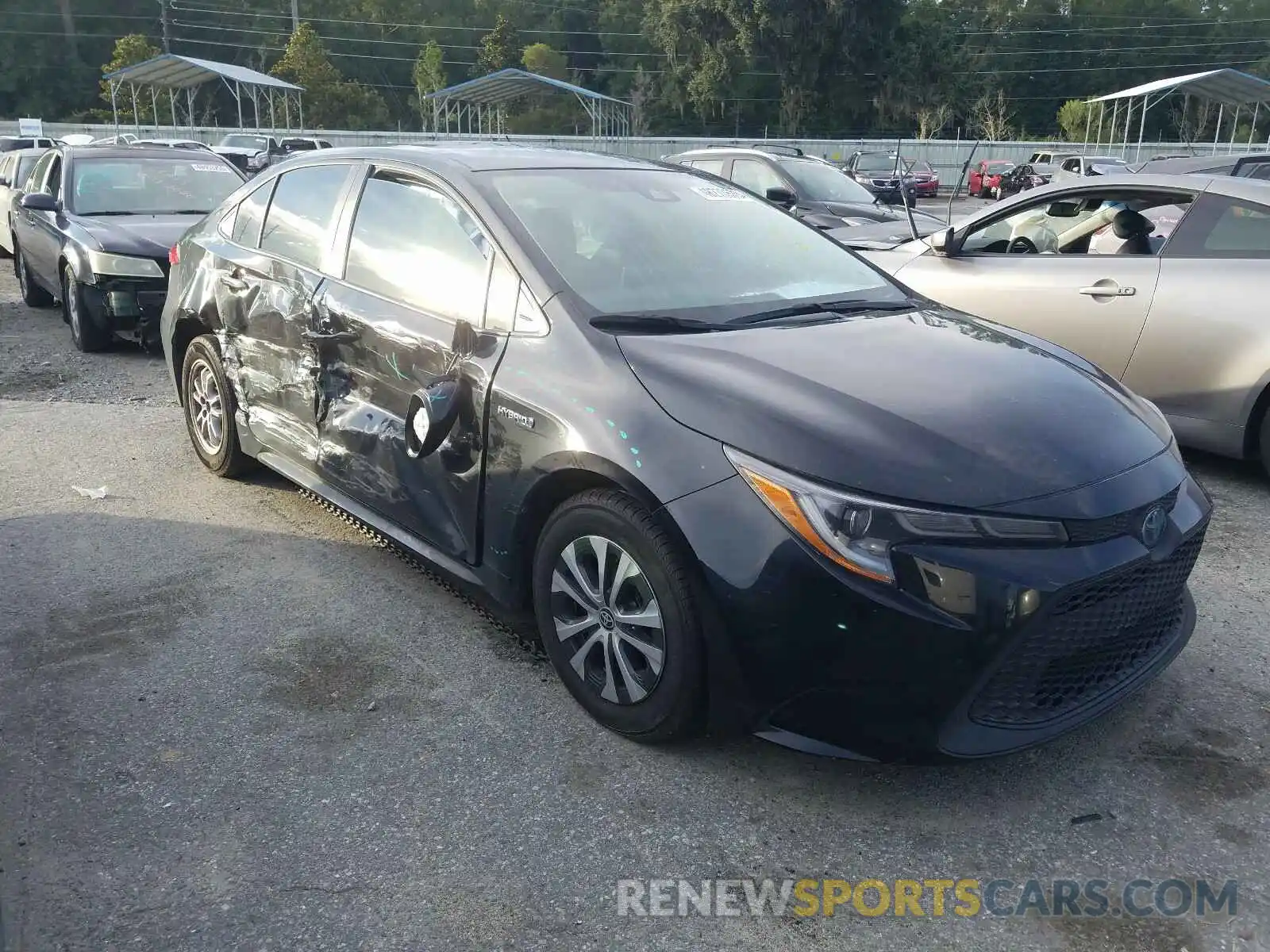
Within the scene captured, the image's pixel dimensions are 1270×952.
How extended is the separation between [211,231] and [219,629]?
227 centimetres

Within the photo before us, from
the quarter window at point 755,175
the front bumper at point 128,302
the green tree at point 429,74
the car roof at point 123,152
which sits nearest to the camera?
the front bumper at point 128,302

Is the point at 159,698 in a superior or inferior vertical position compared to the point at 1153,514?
inferior

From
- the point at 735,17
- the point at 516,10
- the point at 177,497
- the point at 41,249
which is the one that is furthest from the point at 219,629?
the point at 516,10

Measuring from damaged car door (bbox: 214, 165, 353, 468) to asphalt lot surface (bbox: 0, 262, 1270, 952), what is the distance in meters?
0.76

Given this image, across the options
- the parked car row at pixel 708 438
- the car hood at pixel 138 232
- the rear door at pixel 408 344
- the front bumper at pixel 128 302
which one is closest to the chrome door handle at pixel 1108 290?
the parked car row at pixel 708 438

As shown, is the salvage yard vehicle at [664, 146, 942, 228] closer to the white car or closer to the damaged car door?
the damaged car door

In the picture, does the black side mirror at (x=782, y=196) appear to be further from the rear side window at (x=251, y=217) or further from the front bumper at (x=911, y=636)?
the front bumper at (x=911, y=636)

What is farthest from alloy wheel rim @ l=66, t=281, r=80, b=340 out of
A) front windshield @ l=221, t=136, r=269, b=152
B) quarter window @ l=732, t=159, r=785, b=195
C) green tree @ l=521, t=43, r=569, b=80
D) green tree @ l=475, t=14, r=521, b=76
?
green tree @ l=475, t=14, r=521, b=76

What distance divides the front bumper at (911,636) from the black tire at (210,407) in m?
3.08

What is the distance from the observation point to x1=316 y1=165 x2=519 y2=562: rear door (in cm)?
332

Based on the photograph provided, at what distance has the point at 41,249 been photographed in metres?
9.72

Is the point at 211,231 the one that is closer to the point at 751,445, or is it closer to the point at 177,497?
the point at 177,497

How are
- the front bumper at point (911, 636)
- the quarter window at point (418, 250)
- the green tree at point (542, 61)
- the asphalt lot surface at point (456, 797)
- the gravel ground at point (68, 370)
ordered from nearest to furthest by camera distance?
the asphalt lot surface at point (456, 797), the front bumper at point (911, 636), the quarter window at point (418, 250), the gravel ground at point (68, 370), the green tree at point (542, 61)

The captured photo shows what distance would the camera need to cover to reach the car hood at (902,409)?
2.57m
